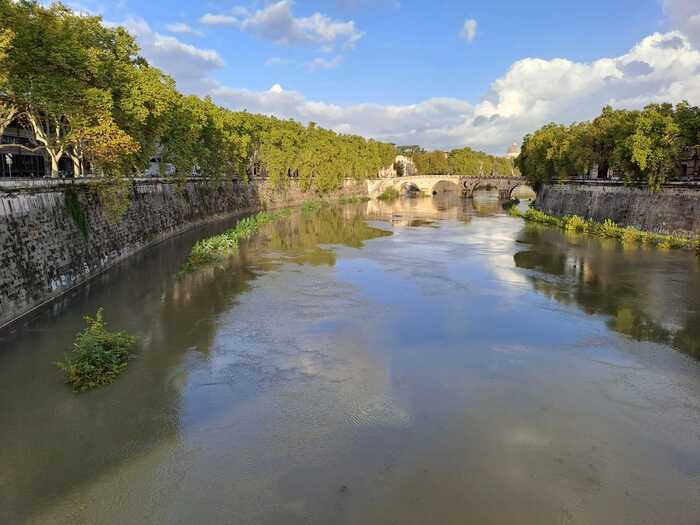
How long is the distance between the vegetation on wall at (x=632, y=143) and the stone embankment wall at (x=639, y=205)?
1.68 m

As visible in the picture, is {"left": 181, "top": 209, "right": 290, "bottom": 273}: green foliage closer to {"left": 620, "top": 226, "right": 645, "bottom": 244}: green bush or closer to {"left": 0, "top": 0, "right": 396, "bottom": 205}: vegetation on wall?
{"left": 0, "top": 0, "right": 396, "bottom": 205}: vegetation on wall

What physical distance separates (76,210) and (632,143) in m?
46.4

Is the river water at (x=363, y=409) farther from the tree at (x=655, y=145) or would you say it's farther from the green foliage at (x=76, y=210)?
the tree at (x=655, y=145)

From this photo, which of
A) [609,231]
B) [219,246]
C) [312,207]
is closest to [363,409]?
[219,246]

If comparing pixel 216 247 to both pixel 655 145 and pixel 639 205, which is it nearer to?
pixel 655 145

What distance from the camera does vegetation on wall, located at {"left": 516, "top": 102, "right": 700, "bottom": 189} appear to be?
143 ft

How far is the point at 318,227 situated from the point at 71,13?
3539cm

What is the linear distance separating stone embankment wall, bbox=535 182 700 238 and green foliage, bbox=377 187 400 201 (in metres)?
59.8

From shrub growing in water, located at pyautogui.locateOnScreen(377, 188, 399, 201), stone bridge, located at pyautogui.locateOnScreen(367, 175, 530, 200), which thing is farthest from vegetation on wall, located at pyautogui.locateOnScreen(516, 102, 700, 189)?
shrub growing in water, located at pyautogui.locateOnScreen(377, 188, 399, 201)

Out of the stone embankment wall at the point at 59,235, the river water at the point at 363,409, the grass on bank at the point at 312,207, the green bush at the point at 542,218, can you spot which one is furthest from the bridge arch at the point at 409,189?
the river water at the point at 363,409

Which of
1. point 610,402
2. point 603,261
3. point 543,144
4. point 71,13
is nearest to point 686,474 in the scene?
point 610,402

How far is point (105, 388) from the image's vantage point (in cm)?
1562

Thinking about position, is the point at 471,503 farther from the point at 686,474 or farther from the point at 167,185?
the point at 167,185

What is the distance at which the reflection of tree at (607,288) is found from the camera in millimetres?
21391
